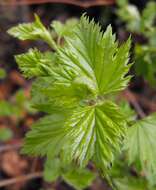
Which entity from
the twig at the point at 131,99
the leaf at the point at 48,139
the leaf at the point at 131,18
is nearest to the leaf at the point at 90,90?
the leaf at the point at 48,139

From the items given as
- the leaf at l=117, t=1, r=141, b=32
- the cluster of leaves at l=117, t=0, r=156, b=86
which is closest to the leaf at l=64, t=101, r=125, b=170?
the cluster of leaves at l=117, t=0, r=156, b=86

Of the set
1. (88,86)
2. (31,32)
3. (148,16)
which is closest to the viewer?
(88,86)

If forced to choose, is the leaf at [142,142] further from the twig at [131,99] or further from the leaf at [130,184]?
the twig at [131,99]

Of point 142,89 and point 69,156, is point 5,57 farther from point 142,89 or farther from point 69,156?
point 69,156

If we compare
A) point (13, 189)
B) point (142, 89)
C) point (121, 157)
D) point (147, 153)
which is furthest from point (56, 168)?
point (142, 89)

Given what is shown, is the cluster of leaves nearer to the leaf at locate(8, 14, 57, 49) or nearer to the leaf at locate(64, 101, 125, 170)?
the leaf at locate(8, 14, 57, 49)

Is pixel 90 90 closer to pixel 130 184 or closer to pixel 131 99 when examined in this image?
pixel 130 184

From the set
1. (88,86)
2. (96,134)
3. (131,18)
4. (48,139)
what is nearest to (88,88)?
(88,86)
